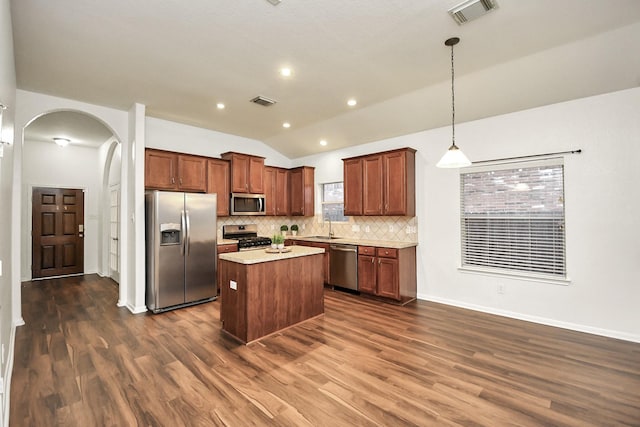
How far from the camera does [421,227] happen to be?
4805 millimetres

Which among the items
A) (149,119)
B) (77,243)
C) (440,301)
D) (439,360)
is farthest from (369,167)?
(77,243)

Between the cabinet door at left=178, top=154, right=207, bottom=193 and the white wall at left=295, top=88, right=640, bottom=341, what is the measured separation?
4.23m

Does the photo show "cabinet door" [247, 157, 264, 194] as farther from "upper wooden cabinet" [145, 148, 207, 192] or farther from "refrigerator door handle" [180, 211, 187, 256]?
"refrigerator door handle" [180, 211, 187, 256]

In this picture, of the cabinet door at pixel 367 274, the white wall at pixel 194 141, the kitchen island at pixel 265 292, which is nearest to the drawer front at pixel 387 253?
the cabinet door at pixel 367 274

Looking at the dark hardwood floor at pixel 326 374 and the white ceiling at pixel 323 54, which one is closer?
the dark hardwood floor at pixel 326 374

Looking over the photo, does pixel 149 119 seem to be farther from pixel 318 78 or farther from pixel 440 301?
pixel 440 301

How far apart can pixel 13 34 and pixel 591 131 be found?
5.93m

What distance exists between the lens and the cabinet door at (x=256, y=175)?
5.78 meters

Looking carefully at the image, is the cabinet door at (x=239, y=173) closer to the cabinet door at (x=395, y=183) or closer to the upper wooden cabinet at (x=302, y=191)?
the upper wooden cabinet at (x=302, y=191)

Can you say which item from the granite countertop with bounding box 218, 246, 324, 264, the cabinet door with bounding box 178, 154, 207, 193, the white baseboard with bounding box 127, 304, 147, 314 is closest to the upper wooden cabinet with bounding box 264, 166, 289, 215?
the cabinet door with bounding box 178, 154, 207, 193

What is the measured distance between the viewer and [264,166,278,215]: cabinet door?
20.3 ft

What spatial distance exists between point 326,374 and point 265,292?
1138mm

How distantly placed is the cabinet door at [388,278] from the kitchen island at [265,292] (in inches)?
49.3

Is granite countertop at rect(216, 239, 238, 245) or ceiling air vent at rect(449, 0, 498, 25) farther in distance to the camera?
granite countertop at rect(216, 239, 238, 245)
